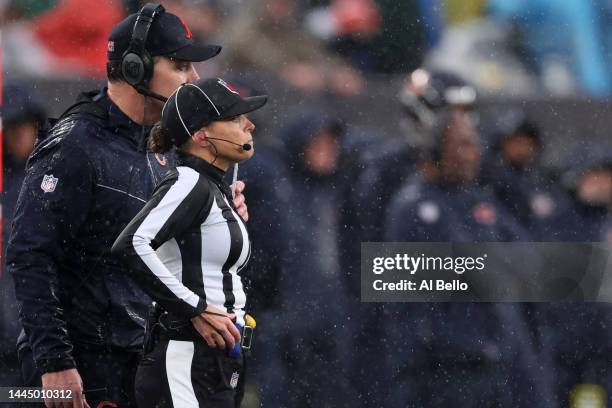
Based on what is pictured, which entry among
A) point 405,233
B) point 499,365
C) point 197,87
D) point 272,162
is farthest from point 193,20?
point 499,365

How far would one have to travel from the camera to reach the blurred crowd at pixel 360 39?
4395 millimetres

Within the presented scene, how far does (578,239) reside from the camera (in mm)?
4461

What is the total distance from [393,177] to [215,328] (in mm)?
1657

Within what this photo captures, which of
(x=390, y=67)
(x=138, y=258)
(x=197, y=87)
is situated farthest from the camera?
(x=390, y=67)

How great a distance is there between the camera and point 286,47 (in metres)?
4.41

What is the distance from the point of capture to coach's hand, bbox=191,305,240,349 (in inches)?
115

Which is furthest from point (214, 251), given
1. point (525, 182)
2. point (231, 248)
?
point (525, 182)

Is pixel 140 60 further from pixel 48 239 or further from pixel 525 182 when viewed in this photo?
pixel 525 182

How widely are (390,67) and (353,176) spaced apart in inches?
16.5

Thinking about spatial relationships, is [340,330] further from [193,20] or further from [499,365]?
[193,20]

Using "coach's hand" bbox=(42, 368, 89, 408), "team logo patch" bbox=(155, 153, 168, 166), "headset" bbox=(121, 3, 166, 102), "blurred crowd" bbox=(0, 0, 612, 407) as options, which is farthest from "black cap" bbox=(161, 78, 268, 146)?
"blurred crowd" bbox=(0, 0, 612, 407)

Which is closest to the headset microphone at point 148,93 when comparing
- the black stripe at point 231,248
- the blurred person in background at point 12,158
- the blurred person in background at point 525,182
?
the black stripe at point 231,248

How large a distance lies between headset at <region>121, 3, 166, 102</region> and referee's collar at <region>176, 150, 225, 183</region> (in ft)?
1.47

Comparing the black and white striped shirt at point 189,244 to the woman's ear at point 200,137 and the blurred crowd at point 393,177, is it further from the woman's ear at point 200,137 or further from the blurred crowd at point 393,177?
the blurred crowd at point 393,177
